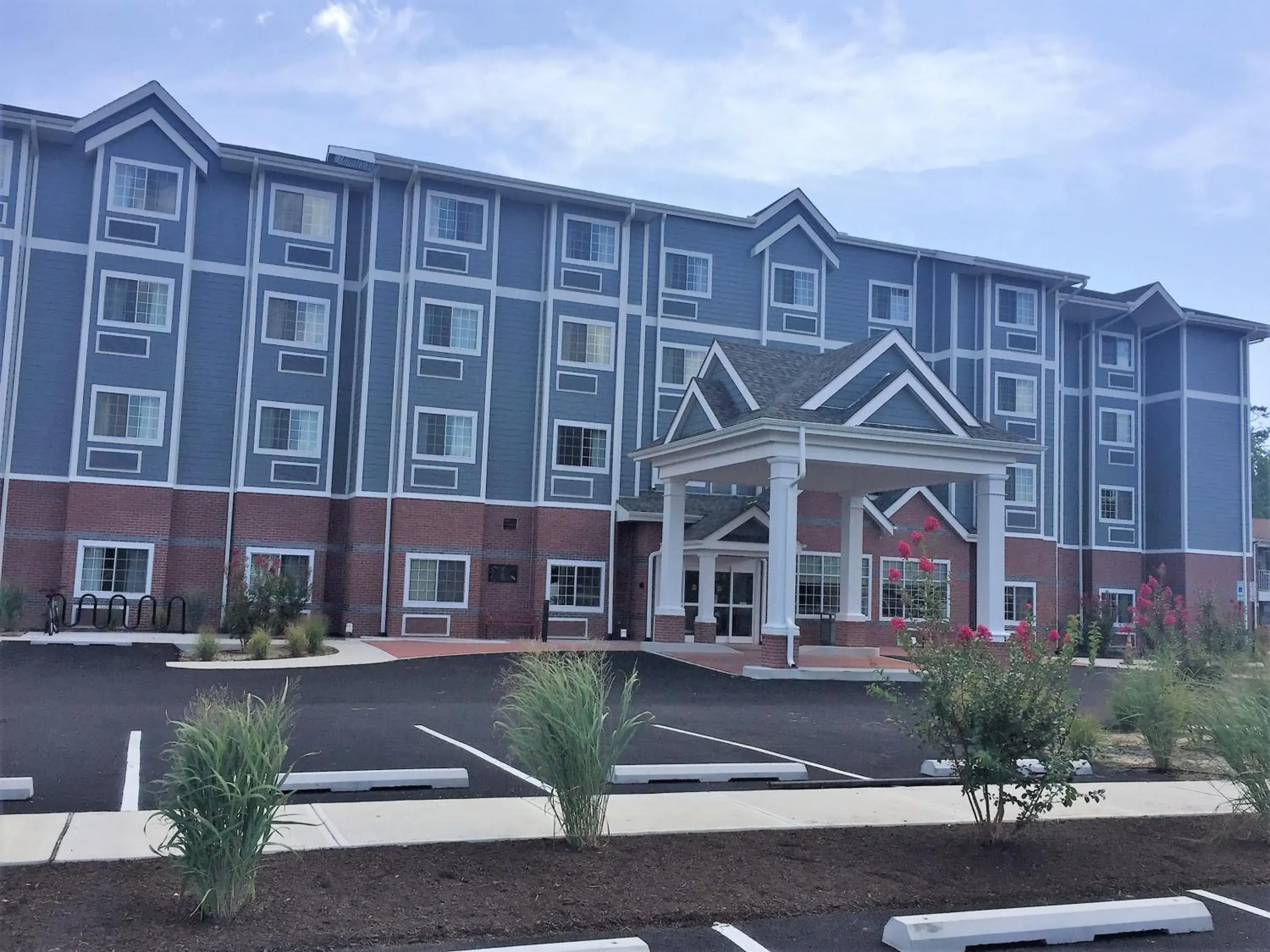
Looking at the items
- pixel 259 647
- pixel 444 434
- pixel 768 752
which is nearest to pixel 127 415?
pixel 444 434

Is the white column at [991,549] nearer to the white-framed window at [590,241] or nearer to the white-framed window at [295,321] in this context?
the white-framed window at [590,241]

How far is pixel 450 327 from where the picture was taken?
93.1ft

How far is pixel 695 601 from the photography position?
29281 millimetres

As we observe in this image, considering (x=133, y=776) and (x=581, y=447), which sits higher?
(x=581, y=447)

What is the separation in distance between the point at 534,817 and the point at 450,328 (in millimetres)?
21528

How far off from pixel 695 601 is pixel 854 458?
8.38 metres

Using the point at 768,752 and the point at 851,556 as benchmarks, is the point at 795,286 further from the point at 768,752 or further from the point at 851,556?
the point at 768,752

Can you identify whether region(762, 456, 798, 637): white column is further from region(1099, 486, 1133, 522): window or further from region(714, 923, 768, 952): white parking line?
region(1099, 486, 1133, 522): window

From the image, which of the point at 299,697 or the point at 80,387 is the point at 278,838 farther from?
the point at 80,387

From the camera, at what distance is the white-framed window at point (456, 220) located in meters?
28.3

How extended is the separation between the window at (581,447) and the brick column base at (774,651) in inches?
363

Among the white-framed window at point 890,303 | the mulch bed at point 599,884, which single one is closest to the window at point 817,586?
the white-framed window at point 890,303

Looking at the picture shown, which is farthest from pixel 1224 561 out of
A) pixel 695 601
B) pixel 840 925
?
pixel 840 925

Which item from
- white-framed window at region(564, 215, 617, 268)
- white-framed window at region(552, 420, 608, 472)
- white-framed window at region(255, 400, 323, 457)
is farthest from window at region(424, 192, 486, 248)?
white-framed window at region(255, 400, 323, 457)
